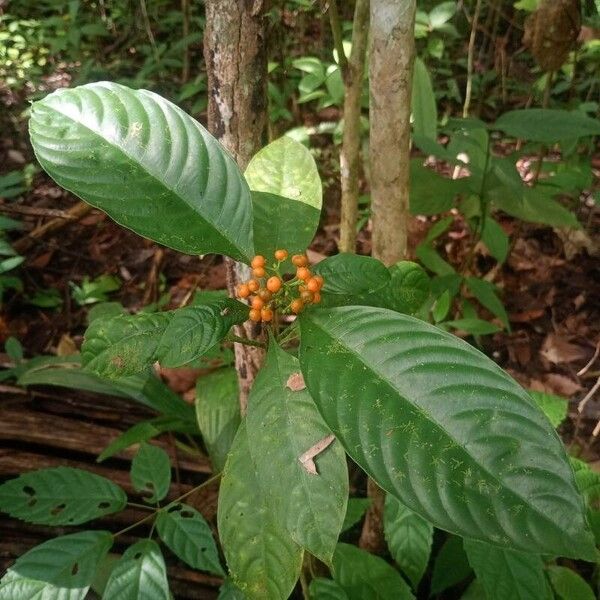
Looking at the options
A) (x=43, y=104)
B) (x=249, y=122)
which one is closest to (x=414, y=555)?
Result: (x=249, y=122)

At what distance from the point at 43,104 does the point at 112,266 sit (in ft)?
6.04

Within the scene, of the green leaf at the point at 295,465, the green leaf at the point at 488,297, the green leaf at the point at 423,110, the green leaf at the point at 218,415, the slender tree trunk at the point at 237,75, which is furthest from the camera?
the green leaf at the point at 423,110

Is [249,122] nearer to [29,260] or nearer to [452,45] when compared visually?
[29,260]

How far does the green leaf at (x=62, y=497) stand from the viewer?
121 centimetres

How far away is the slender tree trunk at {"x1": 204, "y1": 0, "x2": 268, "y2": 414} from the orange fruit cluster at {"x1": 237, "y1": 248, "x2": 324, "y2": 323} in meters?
0.21

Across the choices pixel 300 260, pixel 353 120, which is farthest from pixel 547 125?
pixel 300 260

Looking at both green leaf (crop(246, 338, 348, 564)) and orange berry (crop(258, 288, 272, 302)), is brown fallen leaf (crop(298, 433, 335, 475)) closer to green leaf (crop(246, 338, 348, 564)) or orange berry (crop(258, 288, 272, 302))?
green leaf (crop(246, 338, 348, 564))

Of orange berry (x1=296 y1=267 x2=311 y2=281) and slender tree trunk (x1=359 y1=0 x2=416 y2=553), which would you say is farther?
slender tree trunk (x1=359 y1=0 x2=416 y2=553)

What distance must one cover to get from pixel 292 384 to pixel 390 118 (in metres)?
0.52

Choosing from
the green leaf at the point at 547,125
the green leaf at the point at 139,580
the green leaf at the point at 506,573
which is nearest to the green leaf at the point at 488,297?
the green leaf at the point at 547,125

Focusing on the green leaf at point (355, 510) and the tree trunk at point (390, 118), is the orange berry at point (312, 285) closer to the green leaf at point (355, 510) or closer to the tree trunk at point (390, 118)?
the tree trunk at point (390, 118)

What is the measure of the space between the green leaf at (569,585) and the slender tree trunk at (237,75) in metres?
0.86

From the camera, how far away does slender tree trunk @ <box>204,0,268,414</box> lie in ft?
3.12

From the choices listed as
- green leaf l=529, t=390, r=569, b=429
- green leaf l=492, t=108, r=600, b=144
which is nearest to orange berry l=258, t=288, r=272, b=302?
green leaf l=529, t=390, r=569, b=429
